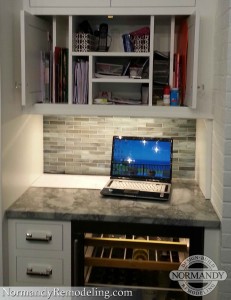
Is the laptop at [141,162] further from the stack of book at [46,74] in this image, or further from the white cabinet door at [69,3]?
the white cabinet door at [69,3]

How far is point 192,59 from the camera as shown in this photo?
2107 millimetres

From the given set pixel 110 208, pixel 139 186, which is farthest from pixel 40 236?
pixel 139 186

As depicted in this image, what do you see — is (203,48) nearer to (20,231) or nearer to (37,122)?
(37,122)

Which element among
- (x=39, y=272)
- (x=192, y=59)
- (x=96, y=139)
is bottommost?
(x=39, y=272)

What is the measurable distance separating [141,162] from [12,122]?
2.56 feet

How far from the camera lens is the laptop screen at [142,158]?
8.03 feet

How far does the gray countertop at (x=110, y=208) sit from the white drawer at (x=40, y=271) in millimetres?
224

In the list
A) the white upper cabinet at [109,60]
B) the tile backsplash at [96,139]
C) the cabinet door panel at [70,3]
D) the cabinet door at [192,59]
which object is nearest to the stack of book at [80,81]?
the white upper cabinet at [109,60]

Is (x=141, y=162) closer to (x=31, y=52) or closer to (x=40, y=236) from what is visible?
(x=40, y=236)

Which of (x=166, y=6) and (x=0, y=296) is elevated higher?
(x=166, y=6)

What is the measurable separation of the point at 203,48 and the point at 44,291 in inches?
58.3

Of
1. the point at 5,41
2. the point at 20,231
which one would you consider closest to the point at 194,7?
the point at 5,41

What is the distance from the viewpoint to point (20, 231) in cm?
211

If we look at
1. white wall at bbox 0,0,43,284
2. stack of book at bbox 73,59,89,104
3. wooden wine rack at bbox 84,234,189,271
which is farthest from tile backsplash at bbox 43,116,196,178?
wooden wine rack at bbox 84,234,189,271
